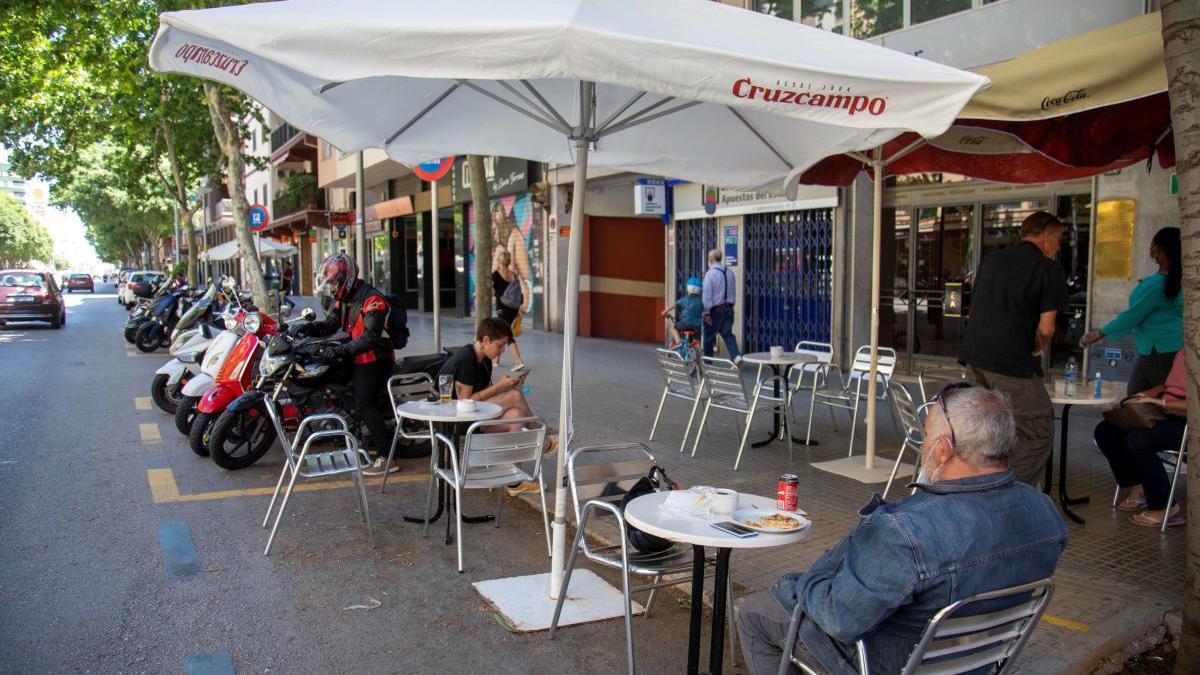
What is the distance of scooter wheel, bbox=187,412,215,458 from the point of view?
709 centimetres

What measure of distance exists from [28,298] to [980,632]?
23991mm

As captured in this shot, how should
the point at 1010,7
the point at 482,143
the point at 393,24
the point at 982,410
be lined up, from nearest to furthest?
1. the point at 982,410
2. the point at 393,24
3. the point at 482,143
4. the point at 1010,7

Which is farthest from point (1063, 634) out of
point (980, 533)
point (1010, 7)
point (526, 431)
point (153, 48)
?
point (1010, 7)

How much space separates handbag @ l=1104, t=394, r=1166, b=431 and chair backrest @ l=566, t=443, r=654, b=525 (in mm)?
3095

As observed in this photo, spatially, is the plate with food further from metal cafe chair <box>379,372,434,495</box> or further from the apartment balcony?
the apartment balcony

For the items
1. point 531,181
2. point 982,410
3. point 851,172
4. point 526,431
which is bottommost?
point 526,431

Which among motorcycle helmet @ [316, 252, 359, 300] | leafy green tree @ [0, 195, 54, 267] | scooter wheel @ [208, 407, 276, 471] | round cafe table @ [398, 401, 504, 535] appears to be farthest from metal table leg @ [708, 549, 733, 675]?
leafy green tree @ [0, 195, 54, 267]

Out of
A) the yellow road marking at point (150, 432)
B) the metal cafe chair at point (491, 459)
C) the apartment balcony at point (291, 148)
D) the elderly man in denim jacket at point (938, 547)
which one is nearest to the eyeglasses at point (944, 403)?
the elderly man in denim jacket at point (938, 547)

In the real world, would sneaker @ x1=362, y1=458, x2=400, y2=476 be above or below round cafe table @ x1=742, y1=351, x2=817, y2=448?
below

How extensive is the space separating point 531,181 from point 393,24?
1588 centimetres

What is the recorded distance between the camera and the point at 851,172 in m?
7.16

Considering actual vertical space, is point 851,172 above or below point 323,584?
above

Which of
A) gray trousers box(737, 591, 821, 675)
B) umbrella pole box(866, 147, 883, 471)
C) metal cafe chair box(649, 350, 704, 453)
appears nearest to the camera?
gray trousers box(737, 591, 821, 675)

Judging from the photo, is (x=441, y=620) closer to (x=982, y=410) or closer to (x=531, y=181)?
(x=982, y=410)
